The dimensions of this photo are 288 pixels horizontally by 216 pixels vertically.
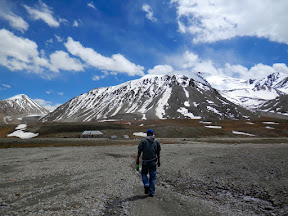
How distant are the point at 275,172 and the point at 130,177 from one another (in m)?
11.8

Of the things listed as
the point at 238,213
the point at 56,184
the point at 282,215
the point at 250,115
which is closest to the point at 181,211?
the point at 238,213

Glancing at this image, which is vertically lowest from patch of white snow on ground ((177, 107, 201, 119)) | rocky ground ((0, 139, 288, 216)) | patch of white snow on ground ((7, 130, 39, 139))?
rocky ground ((0, 139, 288, 216))

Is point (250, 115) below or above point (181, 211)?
above

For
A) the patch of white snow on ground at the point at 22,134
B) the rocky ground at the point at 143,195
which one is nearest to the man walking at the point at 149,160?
the rocky ground at the point at 143,195

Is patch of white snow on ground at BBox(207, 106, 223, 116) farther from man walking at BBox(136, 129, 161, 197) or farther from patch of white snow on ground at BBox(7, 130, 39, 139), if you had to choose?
man walking at BBox(136, 129, 161, 197)

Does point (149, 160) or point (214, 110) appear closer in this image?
point (149, 160)

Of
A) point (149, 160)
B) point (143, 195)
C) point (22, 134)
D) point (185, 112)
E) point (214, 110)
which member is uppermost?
point (214, 110)

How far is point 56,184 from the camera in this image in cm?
1356

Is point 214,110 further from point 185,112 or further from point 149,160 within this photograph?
point 149,160

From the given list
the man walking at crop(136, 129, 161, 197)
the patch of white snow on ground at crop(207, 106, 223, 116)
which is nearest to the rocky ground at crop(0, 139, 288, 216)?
the man walking at crop(136, 129, 161, 197)

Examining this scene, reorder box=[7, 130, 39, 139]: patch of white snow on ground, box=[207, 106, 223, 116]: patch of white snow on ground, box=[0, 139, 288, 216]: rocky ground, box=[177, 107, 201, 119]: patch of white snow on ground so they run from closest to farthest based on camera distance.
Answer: box=[0, 139, 288, 216]: rocky ground < box=[7, 130, 39, 139]: patch of white snow on ground < box=[177, 107, 201, 119]: patch of white snow on ground < box=[207, 106, 223, 116]: patch of white snow on ground

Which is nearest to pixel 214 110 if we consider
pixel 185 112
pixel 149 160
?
pixel 185 112

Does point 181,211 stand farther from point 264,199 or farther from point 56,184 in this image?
point 56,184

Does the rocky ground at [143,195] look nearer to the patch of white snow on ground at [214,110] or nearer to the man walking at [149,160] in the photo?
the man walking at [149,160]
